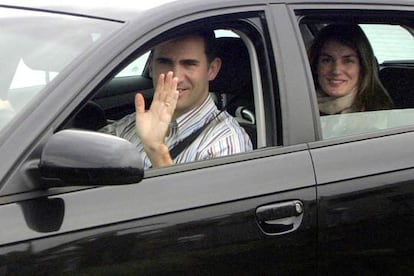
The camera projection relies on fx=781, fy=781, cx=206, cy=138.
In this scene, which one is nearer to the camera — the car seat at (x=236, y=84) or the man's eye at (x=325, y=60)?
the car seat at (x=236, y=84)

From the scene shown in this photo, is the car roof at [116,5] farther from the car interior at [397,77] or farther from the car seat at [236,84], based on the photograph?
the car interior at [397,77]

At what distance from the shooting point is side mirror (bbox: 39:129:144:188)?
2.08 metres

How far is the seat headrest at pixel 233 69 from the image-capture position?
2971 millimetres

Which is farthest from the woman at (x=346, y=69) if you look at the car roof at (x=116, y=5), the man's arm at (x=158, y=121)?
the man's arm at (x=158, y=121)

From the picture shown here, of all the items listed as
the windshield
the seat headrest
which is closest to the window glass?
the seat headrest

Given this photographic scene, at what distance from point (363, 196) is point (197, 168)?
61 centimetres

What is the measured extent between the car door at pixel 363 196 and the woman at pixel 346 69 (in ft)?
1.32

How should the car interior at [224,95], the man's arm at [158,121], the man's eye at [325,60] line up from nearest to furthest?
the man's arm at [158,121] → the car interior at [224,95] → the man's eye at [325,60]

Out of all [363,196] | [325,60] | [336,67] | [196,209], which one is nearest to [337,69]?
[336,67]

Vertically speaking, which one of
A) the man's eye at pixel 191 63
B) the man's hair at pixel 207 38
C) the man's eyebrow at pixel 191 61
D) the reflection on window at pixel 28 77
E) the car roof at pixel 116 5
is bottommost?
the reflection on window at pixel 28 77

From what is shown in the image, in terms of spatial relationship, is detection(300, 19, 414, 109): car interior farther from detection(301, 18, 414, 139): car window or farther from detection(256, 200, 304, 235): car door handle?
detection(256, 200, 304, 235): car door handle

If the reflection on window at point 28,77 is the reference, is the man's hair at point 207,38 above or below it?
above

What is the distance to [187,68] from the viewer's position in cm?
295

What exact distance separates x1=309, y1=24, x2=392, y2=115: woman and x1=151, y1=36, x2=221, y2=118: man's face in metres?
0.59
